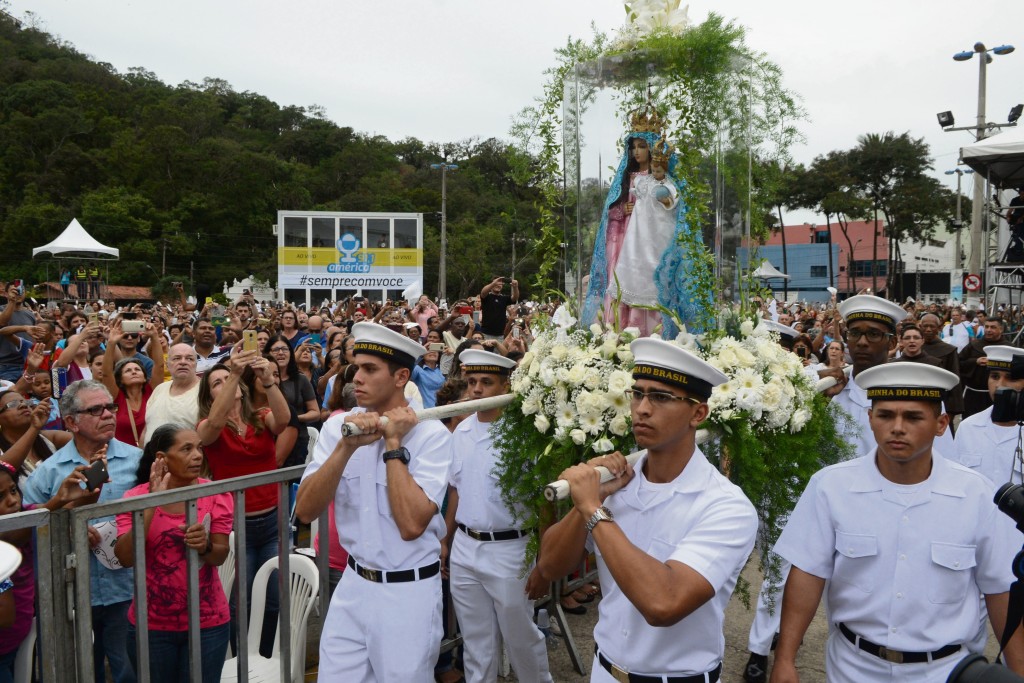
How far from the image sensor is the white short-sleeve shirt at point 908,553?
280 centimetres

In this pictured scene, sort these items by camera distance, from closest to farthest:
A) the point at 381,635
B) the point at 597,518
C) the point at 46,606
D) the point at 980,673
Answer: the point at 980,673 < the point at 597,518 < the point at 46,606 < the point at 381,635

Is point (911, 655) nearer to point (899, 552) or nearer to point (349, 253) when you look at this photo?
point (899, 552)

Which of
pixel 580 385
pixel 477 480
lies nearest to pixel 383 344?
pixel 580 385

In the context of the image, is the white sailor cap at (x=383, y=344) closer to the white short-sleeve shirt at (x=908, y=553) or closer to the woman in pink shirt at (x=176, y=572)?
the woman in pink shirt at (x=176, y=572)

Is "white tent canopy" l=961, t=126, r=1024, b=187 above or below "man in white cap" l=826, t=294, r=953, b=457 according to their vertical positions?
above

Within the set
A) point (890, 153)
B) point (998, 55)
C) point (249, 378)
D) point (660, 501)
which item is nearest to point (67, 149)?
point (890, 153)

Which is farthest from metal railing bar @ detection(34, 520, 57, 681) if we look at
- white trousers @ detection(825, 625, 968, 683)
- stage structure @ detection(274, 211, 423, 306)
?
stage structure @ detection(274, 211, 423, 306)

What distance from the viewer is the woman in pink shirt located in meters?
3.67

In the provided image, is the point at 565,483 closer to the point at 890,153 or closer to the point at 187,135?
the point at 890,153

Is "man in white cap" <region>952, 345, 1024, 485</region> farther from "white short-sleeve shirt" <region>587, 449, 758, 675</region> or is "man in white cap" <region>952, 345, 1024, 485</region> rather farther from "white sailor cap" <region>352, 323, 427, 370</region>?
"white sailor cap" <region>352, 323, 427, 370</region>

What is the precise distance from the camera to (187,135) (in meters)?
61.6

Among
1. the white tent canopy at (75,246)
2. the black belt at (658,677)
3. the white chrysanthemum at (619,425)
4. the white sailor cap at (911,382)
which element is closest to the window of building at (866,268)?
the white tent canopy at (75,246)

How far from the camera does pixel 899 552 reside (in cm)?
285

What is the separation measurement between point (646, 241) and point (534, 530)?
5.43 ft
